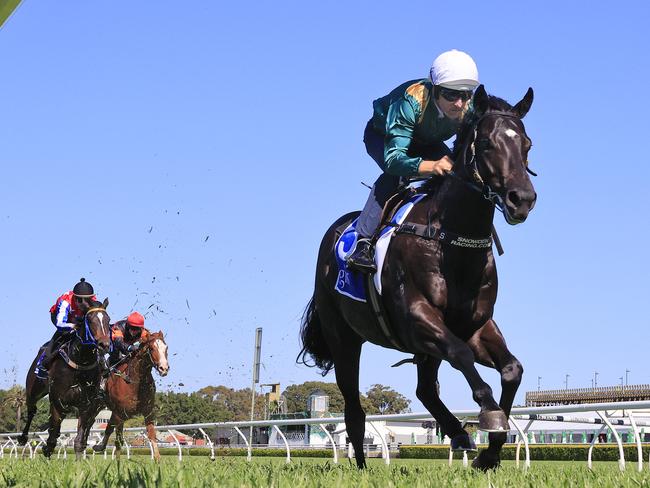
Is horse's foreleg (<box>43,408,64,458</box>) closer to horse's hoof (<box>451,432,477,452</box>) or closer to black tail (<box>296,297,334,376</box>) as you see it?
black tail (<box>296,297,334,376</box>)

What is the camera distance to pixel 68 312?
39.3 feet

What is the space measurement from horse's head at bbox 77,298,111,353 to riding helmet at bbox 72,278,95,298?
0.42 meters

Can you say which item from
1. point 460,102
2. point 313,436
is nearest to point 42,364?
point 460,102

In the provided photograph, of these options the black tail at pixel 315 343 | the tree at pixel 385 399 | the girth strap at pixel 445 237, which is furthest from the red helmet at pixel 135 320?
the tree at pixel 385 399

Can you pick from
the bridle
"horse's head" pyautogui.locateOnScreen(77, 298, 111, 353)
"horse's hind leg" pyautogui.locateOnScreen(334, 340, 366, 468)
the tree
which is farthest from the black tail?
the tree

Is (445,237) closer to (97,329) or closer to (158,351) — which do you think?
(97,329)

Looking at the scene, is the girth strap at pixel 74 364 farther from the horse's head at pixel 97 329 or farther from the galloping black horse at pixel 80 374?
the horse's head at pixel 97 329

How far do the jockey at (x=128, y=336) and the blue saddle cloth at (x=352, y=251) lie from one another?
23.5ft

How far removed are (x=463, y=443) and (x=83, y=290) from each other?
7.66 meters

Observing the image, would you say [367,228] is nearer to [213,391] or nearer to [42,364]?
[42,364]

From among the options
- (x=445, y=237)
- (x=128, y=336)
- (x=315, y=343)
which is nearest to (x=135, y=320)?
(x=128, y=336)

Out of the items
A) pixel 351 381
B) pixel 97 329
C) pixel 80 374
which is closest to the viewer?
pixel 351 381

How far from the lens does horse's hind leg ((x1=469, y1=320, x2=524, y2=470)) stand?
5.32m

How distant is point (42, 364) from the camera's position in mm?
11812
